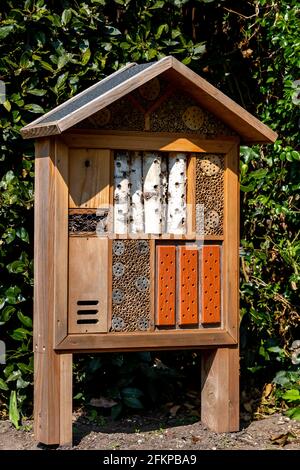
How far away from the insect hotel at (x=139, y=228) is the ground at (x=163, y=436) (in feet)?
0.42

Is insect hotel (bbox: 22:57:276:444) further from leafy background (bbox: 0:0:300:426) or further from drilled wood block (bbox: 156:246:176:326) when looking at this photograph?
leafy background (bbox: 0:0:300:426)

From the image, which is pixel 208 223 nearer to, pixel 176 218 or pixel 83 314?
pixel 176 218

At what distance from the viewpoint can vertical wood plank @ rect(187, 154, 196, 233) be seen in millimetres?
5637

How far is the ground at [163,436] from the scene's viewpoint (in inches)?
219

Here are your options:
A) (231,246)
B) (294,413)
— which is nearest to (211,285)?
(231,246)

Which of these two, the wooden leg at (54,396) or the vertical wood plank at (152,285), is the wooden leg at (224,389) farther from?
the wooden leg at (54,396)

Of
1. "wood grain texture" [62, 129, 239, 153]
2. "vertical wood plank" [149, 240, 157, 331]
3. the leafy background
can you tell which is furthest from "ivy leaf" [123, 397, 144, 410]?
"wood grain texture" [62, 129, 239, 153]

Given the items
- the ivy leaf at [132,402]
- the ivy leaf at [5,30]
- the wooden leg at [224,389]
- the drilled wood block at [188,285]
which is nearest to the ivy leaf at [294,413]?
the wooden leg at [224,389]

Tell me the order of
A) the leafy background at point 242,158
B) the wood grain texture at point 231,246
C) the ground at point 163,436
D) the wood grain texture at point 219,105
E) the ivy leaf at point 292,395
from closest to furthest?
the wood grain texture at point 219,105 < the ground at point 163,436 < the wood grain texture at point 231,246 < the leafy background at point 242,158 < the ivy leaf at point 292,395

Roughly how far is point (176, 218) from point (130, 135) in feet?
1.86

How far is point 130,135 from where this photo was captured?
5.48 meters

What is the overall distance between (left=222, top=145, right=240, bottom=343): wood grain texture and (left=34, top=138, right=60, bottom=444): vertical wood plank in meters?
1.07

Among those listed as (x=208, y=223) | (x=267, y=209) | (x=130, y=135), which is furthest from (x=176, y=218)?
(x=267, y=209)

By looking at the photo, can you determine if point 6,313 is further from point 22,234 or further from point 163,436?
point 163,436
